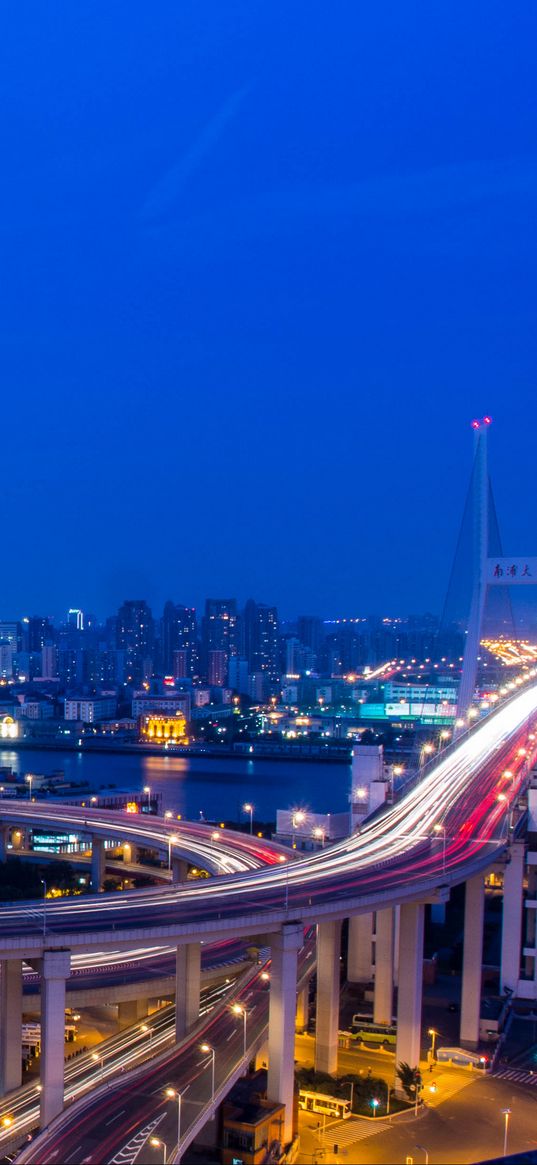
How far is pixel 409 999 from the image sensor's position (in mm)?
4887

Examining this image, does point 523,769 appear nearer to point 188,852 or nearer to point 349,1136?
point 188,852

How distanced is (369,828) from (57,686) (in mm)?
33345

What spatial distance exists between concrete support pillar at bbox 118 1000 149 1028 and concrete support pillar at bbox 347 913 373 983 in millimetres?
1273

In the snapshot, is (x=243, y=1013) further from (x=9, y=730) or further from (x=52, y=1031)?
(x=9, y=730)

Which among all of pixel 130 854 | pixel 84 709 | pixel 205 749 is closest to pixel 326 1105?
pixel 130 854

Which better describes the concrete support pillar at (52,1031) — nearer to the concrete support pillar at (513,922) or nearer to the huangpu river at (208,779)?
the concrete support pillar at (513,922)

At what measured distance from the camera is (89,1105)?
Answer: 3896 mm

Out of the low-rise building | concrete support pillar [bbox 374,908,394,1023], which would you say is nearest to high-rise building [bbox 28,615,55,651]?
the low-rise building

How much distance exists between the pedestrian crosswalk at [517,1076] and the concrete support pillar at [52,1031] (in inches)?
82.5

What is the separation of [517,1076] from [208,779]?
13.8 m

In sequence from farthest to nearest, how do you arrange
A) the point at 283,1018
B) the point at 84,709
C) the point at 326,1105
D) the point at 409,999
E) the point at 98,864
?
the point at 84,709 → the point at 98,864 → the point at 409,999 → the point at 326,1105 → the point at 283,1018

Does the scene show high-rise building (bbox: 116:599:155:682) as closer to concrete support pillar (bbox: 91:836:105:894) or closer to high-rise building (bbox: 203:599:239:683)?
high-rise building (bbox: 203:599:239:683)

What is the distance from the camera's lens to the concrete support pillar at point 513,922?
6.15 meters

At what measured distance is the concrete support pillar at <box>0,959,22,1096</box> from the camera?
4.62 m
